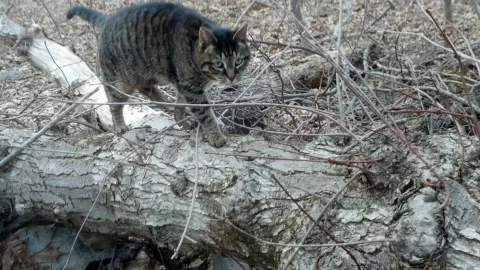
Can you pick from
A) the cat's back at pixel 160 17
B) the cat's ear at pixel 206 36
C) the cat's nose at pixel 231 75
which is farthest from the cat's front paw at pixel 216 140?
the cat's back at pixel 160 17

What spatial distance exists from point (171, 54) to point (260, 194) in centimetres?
162

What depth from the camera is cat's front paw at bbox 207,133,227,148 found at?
312cm

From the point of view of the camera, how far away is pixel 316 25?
307 inches

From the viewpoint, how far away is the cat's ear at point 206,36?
348 centimetres

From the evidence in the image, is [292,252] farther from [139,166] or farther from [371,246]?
[139,166]

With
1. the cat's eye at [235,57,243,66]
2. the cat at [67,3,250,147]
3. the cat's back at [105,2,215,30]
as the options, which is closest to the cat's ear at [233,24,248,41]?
the cat at [67,3,250,147]

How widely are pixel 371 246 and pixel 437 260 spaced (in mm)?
275

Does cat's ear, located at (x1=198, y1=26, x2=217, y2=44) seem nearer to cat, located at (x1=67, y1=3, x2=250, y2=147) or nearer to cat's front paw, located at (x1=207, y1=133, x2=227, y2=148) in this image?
cat, located at (x1=67, y1=3, x2=250, y2=147)

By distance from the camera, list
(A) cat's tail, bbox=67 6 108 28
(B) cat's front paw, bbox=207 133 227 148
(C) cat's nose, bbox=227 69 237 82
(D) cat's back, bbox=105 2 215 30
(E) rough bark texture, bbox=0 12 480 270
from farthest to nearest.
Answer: (A) cat's tail, bbox=67 6 108 28
(D) cat's back, bbox=105 2 215 30
(C) cat's nose, bbox=227 69 237 82
(B) cat's front paw, bbox=207 133 227 148
(E) rough bark texture, bbox=0 12 480 270

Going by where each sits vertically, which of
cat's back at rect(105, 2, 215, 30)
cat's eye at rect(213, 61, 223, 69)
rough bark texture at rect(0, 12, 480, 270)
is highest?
cat's back at rect(105, 2, 215, 30)

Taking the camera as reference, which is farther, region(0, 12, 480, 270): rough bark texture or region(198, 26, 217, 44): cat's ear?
region(198, 26, 217, 44): cat's ear

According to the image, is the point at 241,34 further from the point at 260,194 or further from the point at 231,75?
the point at 260,194

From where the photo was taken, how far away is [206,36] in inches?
138

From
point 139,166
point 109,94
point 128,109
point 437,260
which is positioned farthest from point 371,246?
point 128,109
